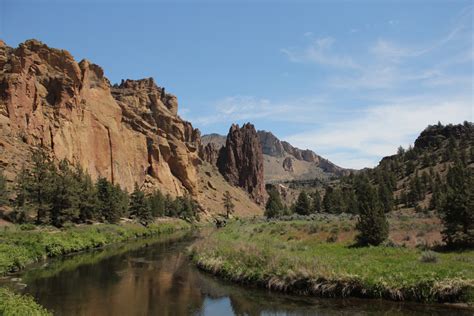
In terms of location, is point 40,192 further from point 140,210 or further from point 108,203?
point 140,210

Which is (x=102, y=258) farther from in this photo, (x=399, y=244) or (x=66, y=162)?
(x=66, y=162)

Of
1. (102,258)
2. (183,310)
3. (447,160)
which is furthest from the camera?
(447,160)

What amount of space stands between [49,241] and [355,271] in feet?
113

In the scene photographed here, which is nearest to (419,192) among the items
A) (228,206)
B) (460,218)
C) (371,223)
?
(228,206)

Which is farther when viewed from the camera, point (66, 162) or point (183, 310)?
point (66, 162)

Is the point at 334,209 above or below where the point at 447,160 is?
below

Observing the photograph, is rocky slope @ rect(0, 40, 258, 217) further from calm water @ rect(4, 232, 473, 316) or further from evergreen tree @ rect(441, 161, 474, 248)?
evergreen tree @ rect(441, 161, 474, 248)

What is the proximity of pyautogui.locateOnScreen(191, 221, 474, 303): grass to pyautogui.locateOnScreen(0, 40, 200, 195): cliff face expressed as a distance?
61.7 metres

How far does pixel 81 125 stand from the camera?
349 feet

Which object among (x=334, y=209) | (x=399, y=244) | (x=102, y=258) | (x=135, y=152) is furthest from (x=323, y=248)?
(x=135, y=152)

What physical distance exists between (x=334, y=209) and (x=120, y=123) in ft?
235

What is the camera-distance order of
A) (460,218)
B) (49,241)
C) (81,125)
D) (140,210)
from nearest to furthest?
A: (460,218)
(49,241)
(140,210)
(81,125)

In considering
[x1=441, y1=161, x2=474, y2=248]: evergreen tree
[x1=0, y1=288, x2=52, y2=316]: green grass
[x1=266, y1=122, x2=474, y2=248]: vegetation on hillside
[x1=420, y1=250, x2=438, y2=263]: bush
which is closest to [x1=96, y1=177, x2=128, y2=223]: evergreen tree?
[x1=266, y1=122, x2=474, y2=248]: vegetation on hillside

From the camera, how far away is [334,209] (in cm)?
9769
